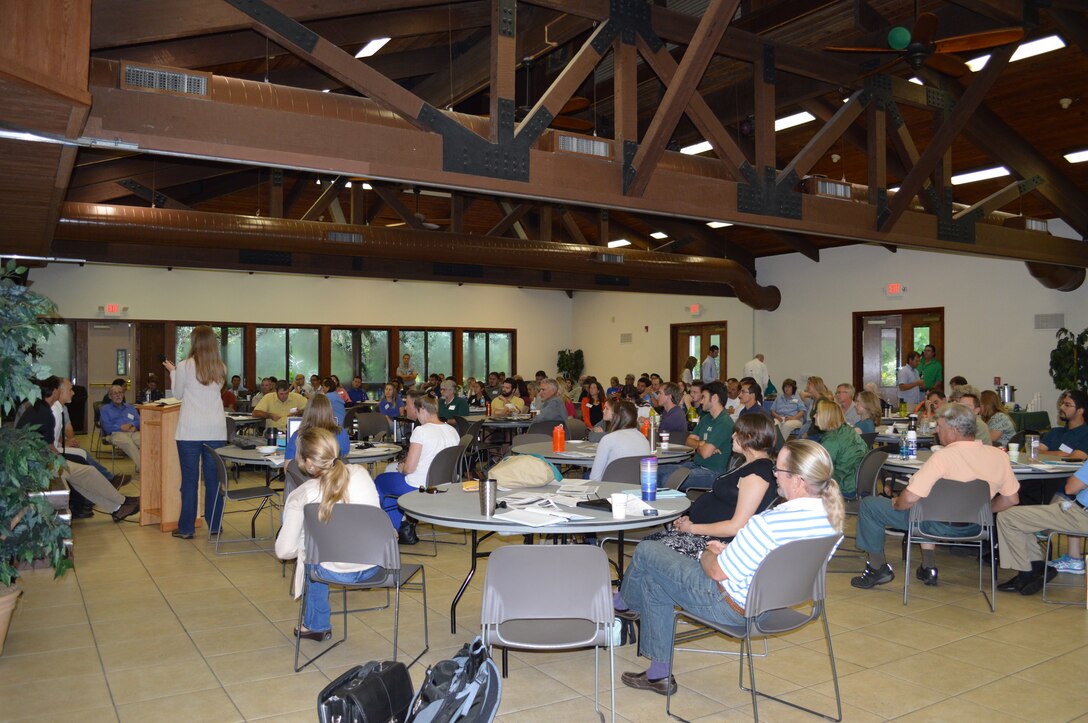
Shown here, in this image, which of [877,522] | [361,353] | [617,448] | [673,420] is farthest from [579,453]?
[361,353]

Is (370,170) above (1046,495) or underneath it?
above

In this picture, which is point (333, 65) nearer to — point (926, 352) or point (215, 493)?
point (215, 493)

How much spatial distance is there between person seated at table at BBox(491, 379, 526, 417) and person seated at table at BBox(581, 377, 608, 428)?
2.90 ft

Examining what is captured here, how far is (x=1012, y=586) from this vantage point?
499 centimetres

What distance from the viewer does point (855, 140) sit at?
938cm

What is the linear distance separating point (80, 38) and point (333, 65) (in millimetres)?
1915

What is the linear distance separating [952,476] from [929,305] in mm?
9799

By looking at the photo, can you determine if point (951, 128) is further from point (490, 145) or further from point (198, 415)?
point (198, 415)

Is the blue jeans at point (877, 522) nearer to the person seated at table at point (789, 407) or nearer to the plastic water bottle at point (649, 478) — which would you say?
the plastic water bottle at point (649, 478)

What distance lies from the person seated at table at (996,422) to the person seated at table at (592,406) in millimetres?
4181

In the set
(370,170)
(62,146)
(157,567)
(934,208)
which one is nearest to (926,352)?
(934,208)

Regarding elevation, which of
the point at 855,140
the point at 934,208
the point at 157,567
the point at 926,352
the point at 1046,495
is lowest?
the point at 157,567

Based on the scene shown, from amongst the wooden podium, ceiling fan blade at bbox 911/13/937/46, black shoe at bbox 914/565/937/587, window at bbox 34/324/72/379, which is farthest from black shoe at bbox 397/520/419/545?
window at bbox 34/324/72/379

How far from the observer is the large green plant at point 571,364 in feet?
65.0
